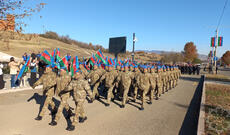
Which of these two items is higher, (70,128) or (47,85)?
Result: (47,85)

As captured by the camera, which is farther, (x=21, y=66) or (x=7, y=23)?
(x=21, y=66)

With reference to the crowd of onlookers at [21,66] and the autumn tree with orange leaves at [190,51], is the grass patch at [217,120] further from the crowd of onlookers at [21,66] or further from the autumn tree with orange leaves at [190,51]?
the autumn tree with orange leaves at [190,51]

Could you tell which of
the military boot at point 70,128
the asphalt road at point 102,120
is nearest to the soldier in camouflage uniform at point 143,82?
the asphalt road at point 102,120

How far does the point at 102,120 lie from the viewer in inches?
220

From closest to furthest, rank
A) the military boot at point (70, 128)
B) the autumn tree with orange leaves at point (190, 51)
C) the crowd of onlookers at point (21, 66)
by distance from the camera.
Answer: the military boot at point (70, 128) → the crowd of onlookers at point (21, 66) → the autumn tree with orange leaves at point (190, 51)

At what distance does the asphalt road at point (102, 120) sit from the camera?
4.69 meters

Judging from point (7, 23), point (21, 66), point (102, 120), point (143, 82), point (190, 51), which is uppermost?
point (190, 51)

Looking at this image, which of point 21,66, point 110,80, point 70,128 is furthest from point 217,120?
point 21,66

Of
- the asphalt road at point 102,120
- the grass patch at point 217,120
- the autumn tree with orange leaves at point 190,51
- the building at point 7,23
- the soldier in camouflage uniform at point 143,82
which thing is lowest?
the asphalt road at point 102,120

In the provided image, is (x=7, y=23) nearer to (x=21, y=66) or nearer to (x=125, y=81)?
(x=21, y=66)

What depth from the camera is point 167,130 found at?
503 cm

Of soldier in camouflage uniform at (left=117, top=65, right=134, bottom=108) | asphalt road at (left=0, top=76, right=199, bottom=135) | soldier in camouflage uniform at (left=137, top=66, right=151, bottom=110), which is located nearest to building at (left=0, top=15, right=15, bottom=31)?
asphalt road at (left=0, top=76, right=199, bottom=135)

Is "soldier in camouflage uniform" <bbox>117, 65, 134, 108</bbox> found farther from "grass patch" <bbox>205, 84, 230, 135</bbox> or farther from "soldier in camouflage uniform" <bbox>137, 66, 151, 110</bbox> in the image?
"grass patch" <bbox>205, 84, 230, 135</bbox>

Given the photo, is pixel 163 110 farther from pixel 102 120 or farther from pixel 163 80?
pixel 163 80
